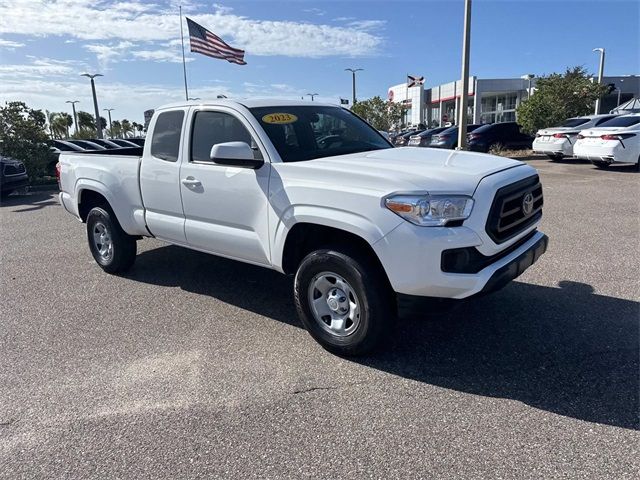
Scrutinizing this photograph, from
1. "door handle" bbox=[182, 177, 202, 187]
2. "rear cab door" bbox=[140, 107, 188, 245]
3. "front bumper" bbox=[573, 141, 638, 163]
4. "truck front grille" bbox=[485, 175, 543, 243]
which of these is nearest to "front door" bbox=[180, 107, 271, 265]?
"door handle" bbox=[182, 177, 202, 187]

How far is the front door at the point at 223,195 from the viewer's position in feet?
13.4

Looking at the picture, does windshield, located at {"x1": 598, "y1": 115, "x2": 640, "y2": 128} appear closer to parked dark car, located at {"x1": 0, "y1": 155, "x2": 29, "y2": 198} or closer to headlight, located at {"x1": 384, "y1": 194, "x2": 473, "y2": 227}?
headlight, located at {"x1": 384, "y1": 194, "x2": 473, "y2": 227}

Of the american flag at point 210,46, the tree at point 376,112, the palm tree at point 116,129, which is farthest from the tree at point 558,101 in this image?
the palm tree at point 116,129

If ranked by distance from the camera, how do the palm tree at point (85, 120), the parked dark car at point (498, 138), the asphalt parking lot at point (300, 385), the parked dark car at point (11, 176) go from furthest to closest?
the palm tree at point (85, 120), the parked dark car at point (498, 138), the parked dark car at point (11, 176), the asphalt parking lot at point (300, 385)

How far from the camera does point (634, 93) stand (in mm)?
58281

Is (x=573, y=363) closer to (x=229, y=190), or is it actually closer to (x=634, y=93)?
(x=229, y=190)

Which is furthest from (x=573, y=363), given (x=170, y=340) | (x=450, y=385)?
(x=170, y=340)

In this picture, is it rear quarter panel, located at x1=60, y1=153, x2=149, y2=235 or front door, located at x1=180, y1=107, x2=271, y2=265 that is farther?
rear quarter panel, located at x1=60, y1=153, x2=149, y2=235

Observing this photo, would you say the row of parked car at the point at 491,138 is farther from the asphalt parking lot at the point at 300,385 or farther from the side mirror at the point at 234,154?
the side mirror at the point at 234,154

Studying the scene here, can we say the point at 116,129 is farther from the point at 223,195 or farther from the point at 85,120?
the point at 223,195

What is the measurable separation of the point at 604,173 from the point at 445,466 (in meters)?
13.6

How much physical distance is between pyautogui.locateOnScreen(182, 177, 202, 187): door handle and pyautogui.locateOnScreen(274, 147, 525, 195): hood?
96cm

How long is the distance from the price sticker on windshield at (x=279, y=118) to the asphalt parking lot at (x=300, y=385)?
1768mm

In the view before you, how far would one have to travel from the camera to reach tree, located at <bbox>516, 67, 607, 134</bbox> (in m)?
21.0
